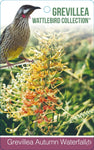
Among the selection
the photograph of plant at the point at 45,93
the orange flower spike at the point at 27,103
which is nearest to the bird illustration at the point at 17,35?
the photograph of plant at the point at 45,93

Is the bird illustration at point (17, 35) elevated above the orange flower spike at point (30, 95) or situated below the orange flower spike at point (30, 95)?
above

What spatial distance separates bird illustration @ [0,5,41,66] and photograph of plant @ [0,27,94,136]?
30 mm

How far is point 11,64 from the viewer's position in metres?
1.01

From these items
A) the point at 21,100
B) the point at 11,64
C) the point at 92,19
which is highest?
the point at 92,19

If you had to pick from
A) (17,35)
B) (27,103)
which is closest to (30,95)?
(27,103)

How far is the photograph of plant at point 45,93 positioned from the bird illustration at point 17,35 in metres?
0.03

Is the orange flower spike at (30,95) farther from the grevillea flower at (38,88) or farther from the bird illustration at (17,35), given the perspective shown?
the bird illustration at (17,35)

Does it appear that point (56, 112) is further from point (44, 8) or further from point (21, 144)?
point (44, 8)

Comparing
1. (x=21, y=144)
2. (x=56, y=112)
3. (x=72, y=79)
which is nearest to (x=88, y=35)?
(x=72, y=79)

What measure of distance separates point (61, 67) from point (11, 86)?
17 cm

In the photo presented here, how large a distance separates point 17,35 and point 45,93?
0.20 meters

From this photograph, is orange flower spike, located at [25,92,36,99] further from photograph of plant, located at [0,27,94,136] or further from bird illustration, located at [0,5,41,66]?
bird illustration, located at [0,5,41,66]

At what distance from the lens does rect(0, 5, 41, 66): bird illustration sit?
0.98 meters

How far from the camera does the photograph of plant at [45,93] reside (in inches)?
38.3
